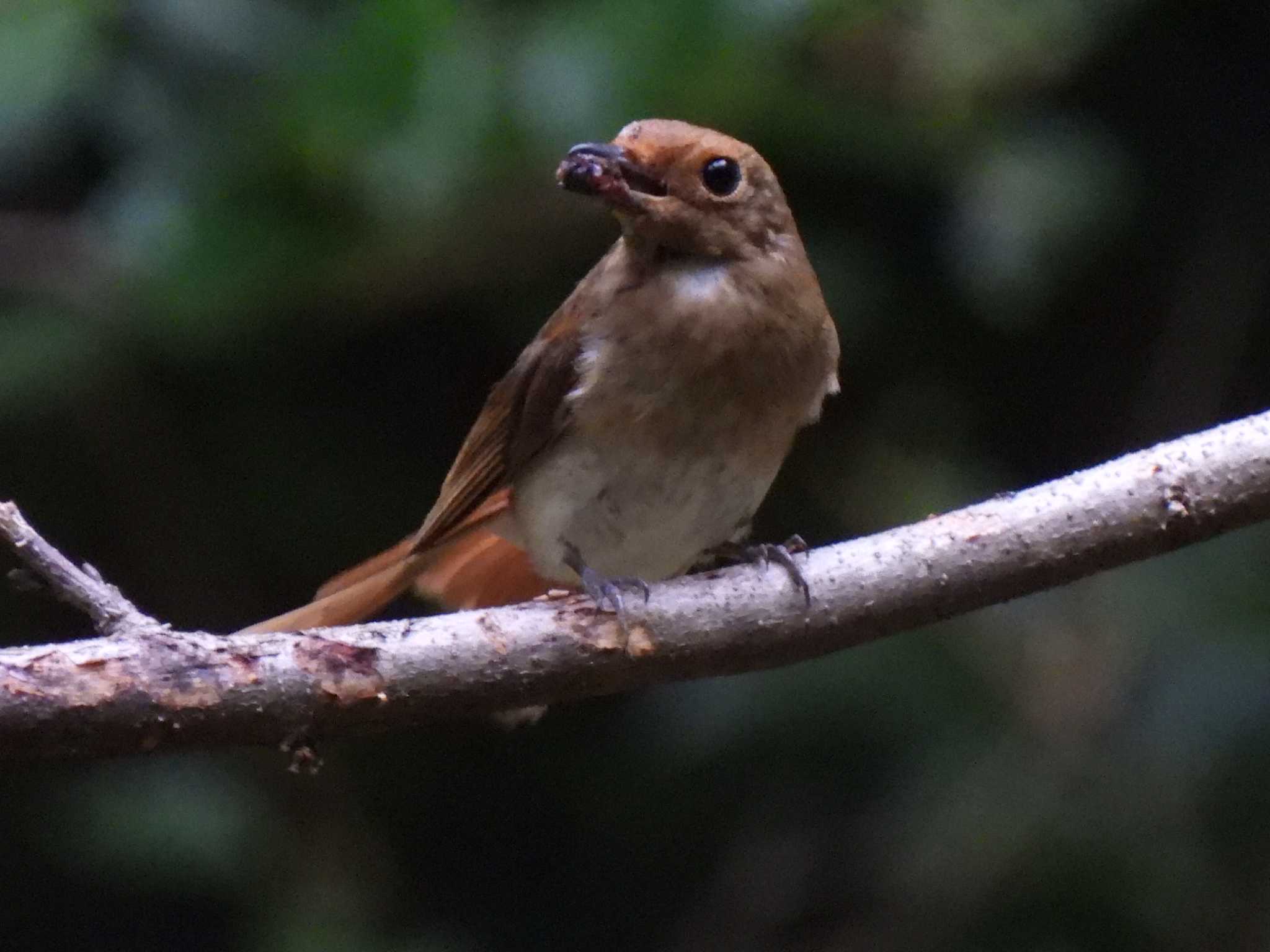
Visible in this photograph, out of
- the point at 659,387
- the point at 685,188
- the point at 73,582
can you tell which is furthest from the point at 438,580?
Result: the point at 73,582

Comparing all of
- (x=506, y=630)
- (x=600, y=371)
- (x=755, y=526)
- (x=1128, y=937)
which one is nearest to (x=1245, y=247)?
(x=755, y=526)

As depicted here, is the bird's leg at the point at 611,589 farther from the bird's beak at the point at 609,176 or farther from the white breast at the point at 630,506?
the bird's beak at the point at 609,176

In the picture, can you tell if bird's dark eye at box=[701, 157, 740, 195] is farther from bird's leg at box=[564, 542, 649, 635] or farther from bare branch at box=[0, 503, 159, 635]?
bare branch at box=[0, 503, 159, 635]

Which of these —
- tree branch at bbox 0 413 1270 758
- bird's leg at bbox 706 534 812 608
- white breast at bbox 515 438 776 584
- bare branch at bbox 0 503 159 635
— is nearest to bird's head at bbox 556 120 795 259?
white breast at bbox 515 438 776 584

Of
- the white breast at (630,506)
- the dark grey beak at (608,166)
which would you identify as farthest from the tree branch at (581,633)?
the dark grey beak at (608,166)

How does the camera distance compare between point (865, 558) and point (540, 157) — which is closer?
point (865, 558)

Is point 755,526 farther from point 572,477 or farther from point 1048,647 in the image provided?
point 572,477

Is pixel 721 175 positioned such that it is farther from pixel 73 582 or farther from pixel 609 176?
pixel 73 582
